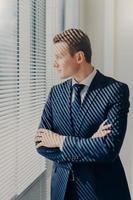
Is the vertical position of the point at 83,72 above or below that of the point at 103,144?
above

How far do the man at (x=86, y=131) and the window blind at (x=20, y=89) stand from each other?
29 cm

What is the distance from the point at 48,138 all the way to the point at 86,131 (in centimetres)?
19

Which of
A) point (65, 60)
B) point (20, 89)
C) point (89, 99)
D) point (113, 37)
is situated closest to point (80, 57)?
point (65, 60)

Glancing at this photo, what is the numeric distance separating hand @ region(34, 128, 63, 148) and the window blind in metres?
0.19

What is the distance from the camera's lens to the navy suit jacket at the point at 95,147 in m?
1.62

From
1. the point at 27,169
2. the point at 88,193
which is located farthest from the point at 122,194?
the point at 27,169

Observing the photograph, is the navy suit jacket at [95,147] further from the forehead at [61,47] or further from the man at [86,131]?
the forehead at [61,47]

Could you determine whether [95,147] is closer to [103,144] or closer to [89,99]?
[103,144]

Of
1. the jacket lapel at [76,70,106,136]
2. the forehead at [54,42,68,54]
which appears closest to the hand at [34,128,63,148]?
the jacket lapel at [76,70,106,136]

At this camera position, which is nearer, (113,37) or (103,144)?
(103,144)

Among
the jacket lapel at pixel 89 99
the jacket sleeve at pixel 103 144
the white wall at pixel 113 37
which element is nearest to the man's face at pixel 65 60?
the jacket lapel at pixel 89 99

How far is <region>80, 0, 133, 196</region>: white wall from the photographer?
288cm

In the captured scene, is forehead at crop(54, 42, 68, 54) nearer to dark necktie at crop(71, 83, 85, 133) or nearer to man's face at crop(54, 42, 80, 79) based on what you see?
man's face at crop(54, 42, 80, 79)

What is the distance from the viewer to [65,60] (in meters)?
1.65
